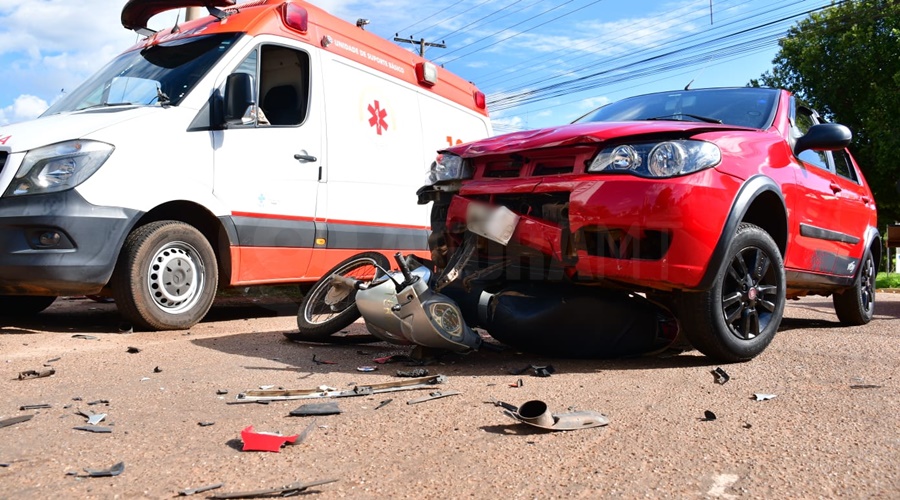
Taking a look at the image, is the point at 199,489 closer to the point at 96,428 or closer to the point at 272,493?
the point at 272,493

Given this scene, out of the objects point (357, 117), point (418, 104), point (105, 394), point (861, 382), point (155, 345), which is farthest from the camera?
point (418, 104)

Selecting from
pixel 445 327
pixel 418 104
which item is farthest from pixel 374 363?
pixel 418 104

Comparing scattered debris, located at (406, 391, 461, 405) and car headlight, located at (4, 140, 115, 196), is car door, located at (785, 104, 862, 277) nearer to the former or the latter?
scattered debris, located at (406, 391, 461, 405)

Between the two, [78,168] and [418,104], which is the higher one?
[418,104]

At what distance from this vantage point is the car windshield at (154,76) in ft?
18.5

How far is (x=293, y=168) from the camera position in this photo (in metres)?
6.09

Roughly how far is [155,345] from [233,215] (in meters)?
1.29

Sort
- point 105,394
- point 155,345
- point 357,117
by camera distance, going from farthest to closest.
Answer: point 357,117
point 155,345
point 105,394

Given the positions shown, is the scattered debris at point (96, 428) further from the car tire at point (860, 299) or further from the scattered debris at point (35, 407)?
the car tire at point (860, 299)

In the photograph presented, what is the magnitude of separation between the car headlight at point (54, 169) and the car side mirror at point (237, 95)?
40.4 inches

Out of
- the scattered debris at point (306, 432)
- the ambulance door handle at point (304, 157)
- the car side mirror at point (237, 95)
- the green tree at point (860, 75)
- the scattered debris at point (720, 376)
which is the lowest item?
the scattered debris at point (306, 432)

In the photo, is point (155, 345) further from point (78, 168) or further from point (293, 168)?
point (293, 168)

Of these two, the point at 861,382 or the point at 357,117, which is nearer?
the point at 861,382

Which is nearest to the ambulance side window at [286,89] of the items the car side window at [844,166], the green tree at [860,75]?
the car side window at [844,166]
